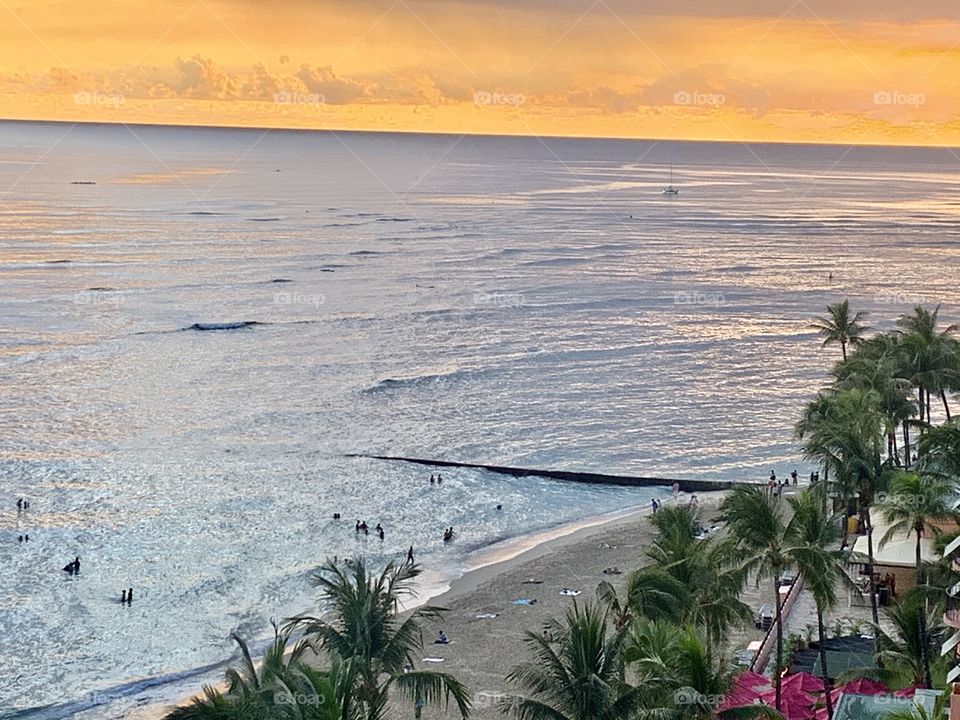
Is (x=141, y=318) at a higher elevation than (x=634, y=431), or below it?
higher

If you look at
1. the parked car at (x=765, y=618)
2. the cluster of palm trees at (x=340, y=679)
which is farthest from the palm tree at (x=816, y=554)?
the parked car at (x=765, y=618)

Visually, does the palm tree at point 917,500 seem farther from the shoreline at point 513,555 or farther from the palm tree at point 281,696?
the palm tree at point 281,696

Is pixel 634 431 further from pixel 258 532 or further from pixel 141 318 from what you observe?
pixel 141 318

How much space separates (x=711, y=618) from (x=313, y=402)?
158ft

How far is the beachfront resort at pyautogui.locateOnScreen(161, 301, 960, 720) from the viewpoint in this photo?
21.3 meters

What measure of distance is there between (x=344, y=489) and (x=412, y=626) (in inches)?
1329

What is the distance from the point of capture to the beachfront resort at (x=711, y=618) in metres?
21.3

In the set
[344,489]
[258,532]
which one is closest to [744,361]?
[344,489]

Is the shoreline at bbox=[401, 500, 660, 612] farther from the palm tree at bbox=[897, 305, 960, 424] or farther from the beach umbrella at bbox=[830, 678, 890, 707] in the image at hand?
the beach umbrella at bbox=[830, 678, 890, 707]

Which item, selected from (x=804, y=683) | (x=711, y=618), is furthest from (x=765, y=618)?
(x=711, y=618)

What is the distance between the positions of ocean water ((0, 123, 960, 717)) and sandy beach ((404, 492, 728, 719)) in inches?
92.9

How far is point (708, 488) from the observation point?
2279 inches

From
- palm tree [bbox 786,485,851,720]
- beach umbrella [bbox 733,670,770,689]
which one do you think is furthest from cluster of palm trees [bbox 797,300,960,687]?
beach umbrella [bbox 733,670,770,689]

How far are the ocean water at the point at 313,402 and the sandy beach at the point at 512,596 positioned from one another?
7.74 ft
